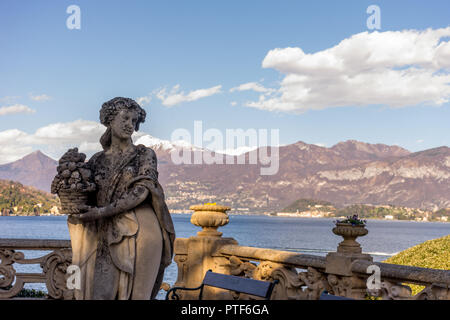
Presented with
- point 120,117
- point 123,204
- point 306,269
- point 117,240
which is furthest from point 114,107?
point 306,269

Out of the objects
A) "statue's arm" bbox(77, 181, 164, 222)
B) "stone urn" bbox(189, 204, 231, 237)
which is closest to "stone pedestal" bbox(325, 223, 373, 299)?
"stone urn" bbox(189, 204, 231, 237)

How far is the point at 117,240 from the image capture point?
4855 mm

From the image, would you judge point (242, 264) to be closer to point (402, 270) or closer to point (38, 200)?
point (402, 270)

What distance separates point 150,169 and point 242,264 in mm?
4410

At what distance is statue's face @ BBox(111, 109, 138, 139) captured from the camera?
5148 mm

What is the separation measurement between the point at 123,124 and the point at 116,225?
3.14ft

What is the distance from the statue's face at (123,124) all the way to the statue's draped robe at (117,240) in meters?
0.32

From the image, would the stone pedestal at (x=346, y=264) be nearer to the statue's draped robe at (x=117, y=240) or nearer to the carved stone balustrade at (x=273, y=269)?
the carved stone balustrade at (x=273, y=269)

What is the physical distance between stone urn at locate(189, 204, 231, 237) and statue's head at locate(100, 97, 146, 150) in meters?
4.54

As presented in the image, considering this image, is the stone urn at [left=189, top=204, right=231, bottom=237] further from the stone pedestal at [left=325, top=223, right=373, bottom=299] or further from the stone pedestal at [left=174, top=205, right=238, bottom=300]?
Answer: the stone pedestal at [left=325, top=223, right=373, bottom=299]

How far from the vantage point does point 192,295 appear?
9406 millimetres

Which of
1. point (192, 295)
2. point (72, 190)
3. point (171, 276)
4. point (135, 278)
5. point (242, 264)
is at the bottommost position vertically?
point (171, 276)
